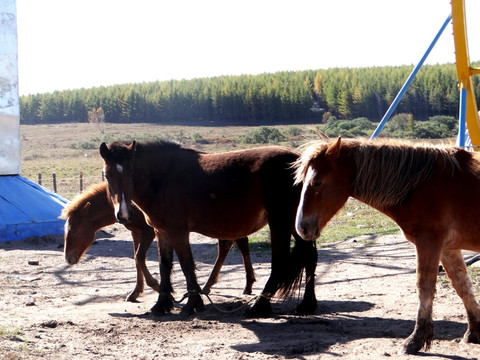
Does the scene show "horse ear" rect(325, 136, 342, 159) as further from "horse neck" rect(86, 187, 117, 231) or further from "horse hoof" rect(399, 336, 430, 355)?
"horse neck" rect(86, 187, 117, 231)

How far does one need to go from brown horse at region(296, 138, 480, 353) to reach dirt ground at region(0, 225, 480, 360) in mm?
575

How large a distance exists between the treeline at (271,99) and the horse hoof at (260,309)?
43.8 m

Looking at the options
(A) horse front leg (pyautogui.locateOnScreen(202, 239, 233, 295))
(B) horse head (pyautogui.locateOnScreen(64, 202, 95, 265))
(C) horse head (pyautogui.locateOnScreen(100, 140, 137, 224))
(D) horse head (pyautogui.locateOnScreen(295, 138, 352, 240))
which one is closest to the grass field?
(D) horse head (pyautogui.locateOnScreen(295, 138, 352, 240))

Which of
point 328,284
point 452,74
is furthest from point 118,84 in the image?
point 328,284

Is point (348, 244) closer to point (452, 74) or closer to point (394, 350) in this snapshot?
point (394, 350)

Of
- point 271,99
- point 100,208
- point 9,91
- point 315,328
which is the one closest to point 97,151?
point 271,99

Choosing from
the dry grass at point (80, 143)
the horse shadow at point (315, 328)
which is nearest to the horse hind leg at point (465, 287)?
the horse shadow at point (315, 328)

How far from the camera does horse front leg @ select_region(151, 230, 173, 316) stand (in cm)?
723

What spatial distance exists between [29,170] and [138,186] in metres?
33.4

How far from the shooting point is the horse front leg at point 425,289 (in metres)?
4.62

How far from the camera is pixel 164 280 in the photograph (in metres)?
7.42

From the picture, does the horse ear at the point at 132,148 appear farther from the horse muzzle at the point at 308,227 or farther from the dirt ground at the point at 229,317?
the horse muzzle at the point at 308,227

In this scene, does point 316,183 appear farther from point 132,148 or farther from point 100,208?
point 100,208

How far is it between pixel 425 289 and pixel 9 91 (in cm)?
1303
